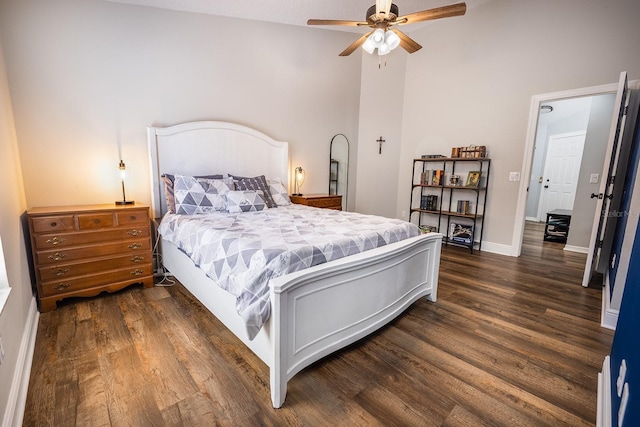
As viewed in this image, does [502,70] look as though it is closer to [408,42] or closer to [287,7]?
[408,42]

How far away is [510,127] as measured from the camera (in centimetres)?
381

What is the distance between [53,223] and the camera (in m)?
2.25

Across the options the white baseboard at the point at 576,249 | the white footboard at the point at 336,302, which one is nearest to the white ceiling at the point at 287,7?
the white footboard at the point at 336,302

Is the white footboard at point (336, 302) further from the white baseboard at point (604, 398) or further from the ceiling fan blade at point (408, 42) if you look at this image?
the ceiling fan blade at point (408, 42)

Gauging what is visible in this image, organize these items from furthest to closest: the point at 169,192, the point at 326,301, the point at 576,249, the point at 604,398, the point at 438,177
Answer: the point at 438,177 → the point at 576,249 → the point at 169,192 → the point at 326,301 → the point at 604,398

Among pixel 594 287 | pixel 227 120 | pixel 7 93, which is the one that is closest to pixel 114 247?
pixel 7 93

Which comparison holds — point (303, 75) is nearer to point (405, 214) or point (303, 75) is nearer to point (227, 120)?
point (227, 120)

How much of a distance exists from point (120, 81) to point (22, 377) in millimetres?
2542

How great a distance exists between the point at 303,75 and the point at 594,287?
13.7ft

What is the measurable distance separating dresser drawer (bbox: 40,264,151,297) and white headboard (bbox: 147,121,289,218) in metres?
0.64

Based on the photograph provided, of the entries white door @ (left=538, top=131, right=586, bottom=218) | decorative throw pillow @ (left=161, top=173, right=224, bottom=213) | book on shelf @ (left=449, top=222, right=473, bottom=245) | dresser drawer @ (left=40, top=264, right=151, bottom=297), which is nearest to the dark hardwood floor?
dresser drawer @ (left=40, top=264, right=151, bottom=297)

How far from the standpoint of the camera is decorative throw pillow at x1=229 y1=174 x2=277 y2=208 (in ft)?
10.4

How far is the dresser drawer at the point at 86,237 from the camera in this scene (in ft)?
7.29

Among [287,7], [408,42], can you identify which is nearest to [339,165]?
[287,7]
